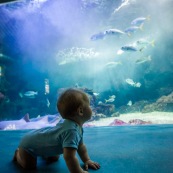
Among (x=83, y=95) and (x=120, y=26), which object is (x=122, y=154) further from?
(x=120, y=26)

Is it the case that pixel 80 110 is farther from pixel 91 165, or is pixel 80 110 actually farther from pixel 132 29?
pixel 132 29

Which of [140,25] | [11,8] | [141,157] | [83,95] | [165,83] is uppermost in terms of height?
[11,8]

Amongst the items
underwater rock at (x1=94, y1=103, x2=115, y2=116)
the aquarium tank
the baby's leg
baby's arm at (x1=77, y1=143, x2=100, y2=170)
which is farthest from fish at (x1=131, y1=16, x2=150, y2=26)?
the baby's leg

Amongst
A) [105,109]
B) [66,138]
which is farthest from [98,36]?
[66,138]

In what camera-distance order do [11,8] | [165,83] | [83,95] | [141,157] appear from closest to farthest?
[83,95]
[141,157]
[11,8]
[165,83]

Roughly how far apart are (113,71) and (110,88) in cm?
61

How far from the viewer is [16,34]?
24.2 feet

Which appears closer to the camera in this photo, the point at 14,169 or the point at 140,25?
the point at 14,169

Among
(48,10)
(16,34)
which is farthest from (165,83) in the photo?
(16,34)

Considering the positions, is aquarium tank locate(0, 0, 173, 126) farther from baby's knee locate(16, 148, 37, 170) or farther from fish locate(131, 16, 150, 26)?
baby's knee locate(16, 148, 37, 170)

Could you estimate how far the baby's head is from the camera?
103cm

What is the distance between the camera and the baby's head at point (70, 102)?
1.03m

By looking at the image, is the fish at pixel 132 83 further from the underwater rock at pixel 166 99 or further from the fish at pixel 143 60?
the underwater rock at pixel 166 99

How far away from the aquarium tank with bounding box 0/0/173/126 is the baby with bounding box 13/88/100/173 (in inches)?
222
